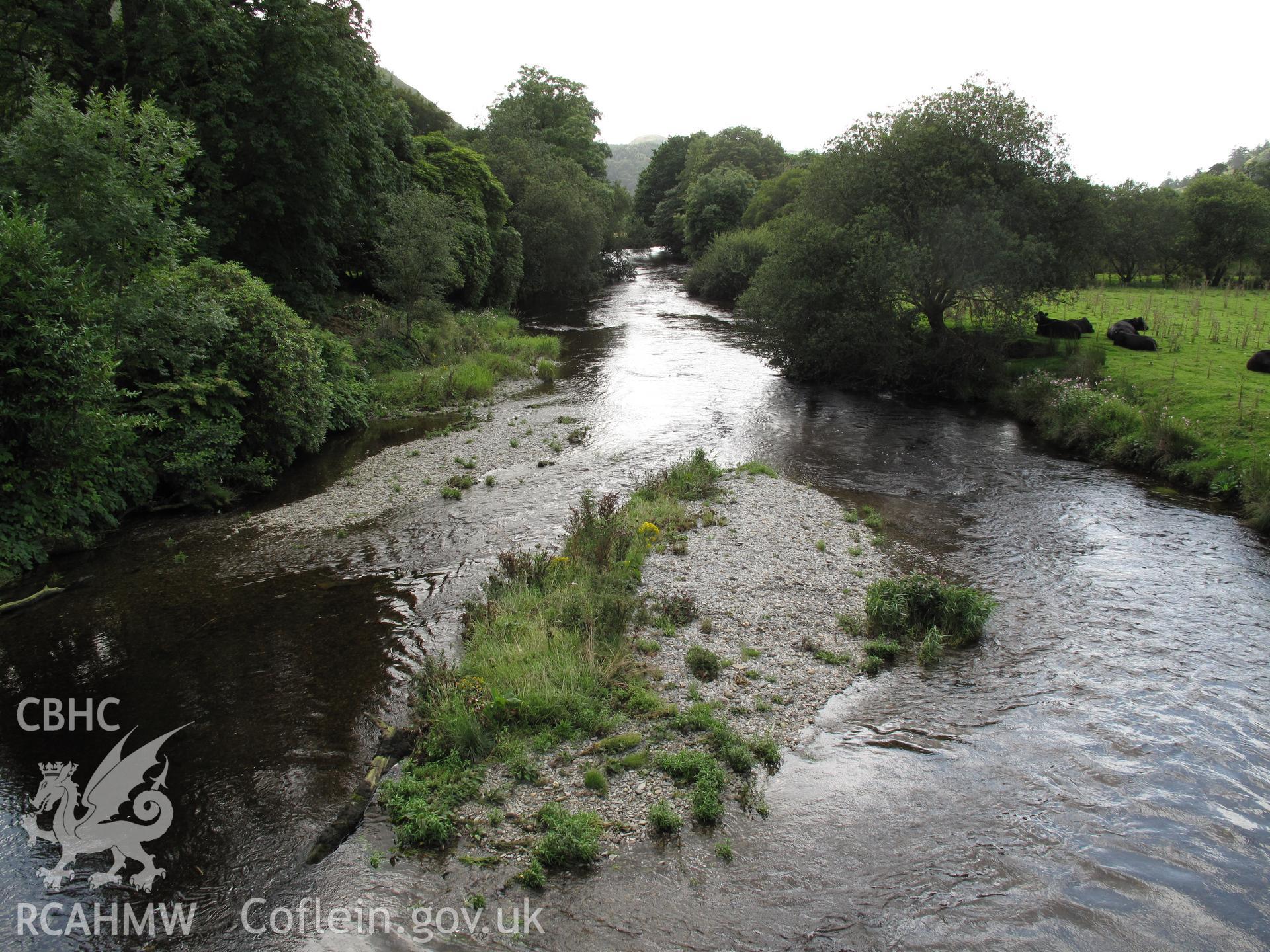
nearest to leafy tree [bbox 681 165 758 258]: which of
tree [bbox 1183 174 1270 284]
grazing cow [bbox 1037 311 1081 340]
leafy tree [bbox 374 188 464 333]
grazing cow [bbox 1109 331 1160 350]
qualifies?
tree [bbox 1183 174 1270 284]

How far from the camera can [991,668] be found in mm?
12078

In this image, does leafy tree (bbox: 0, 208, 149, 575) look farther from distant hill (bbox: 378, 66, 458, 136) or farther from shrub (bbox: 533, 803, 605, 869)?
distant hill (bbox: 378, 66, 458, 136)

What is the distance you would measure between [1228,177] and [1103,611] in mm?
59835

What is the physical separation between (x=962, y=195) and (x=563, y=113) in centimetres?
8583

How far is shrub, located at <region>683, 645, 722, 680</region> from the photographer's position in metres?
11.5


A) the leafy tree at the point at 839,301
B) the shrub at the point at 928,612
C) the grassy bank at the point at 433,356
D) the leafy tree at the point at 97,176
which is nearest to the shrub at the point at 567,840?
the shrub at the point at 928,612

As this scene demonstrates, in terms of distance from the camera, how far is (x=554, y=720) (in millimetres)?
10344

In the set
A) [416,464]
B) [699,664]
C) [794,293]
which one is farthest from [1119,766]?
[794,293]

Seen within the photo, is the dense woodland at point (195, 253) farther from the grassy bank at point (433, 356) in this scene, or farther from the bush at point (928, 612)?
the bush at point (928, 612)

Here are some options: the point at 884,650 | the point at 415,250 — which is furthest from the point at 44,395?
the point at 415,250

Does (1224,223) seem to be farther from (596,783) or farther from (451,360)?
(596,783)

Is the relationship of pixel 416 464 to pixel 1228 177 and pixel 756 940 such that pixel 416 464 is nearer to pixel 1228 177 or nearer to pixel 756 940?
pixel 756 940

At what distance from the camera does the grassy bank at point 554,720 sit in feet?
27.6

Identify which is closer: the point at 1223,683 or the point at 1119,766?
the point at 1119,766
